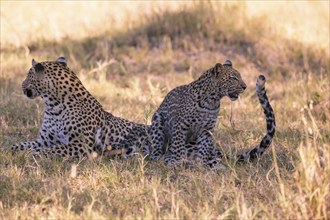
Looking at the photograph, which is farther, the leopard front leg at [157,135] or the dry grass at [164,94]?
the leopard front leg at [157,135]

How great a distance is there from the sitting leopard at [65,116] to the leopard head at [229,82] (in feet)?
3.76

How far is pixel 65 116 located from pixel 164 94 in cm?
379

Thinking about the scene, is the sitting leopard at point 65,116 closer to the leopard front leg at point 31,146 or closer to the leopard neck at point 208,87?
the leopard front leg at point 31,146

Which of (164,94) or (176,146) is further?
(164,94)

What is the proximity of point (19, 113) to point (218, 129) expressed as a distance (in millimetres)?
2474

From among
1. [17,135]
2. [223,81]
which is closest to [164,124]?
[223,81]

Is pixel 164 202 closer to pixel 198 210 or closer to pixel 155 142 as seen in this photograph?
pixel 198 210

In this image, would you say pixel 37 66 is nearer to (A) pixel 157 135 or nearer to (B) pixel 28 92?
(B) pixel 28 92

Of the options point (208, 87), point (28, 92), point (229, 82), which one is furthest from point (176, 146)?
point (28, 92)

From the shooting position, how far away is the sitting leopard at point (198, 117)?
869 centimetres

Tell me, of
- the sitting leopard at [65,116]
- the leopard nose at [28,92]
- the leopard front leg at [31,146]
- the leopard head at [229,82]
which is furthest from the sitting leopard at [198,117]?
the leopard nose at [28,92]

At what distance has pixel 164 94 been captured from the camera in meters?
12.3

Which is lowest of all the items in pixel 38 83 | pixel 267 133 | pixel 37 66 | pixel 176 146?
pixel 176 146

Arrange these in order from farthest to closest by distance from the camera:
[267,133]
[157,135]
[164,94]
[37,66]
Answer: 1. [164,94]
2. [157,135]
3. [37,66]
4. [267,133]
